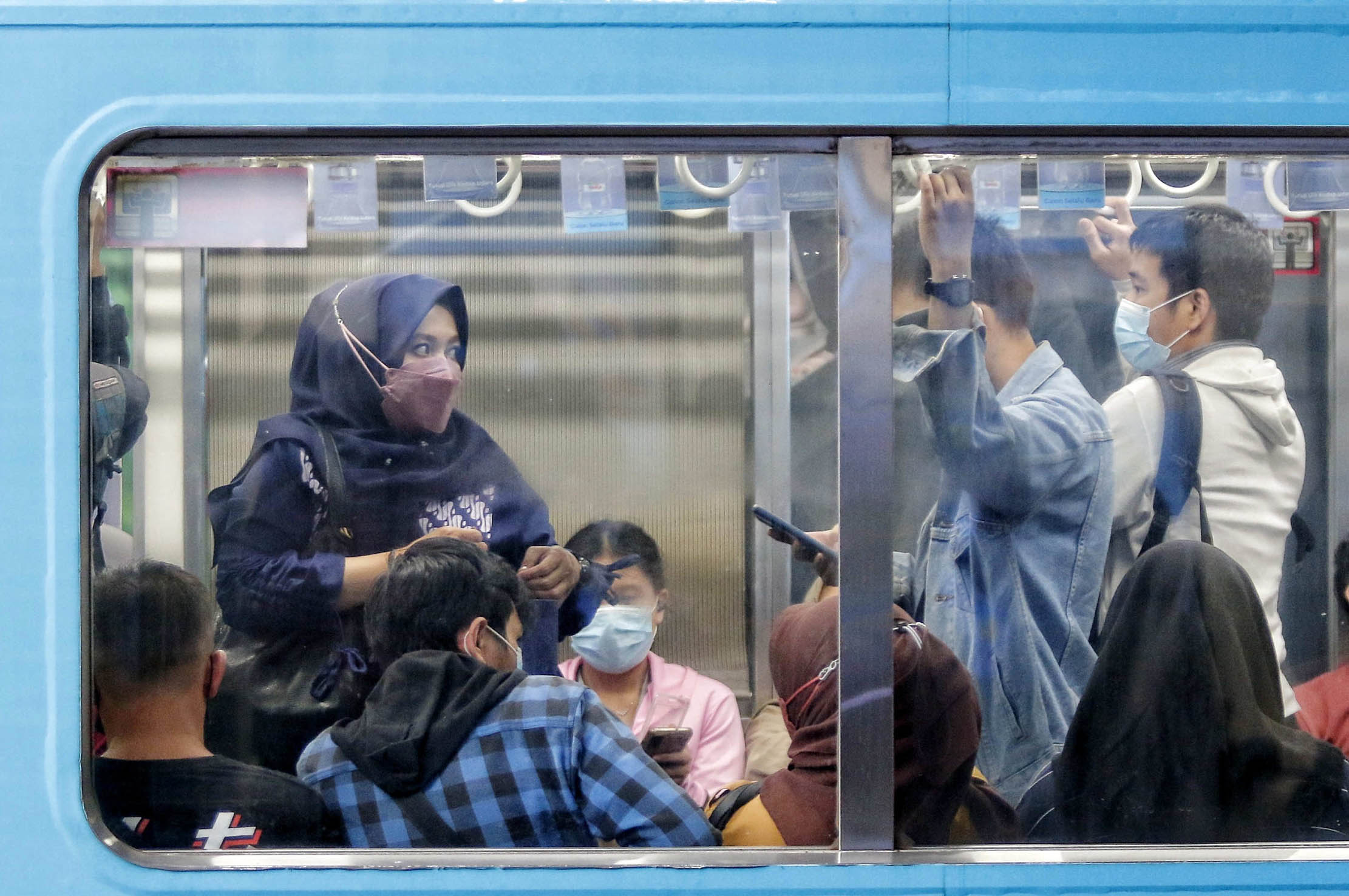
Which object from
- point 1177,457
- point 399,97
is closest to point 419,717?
point 399,97

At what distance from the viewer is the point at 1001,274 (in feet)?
6.11

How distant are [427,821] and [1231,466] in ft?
4.67

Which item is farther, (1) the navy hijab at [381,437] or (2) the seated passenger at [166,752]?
(1) the navy hijab at [381,437]

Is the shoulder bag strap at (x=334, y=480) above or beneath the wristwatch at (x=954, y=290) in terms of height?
beneath

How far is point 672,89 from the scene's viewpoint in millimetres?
1694

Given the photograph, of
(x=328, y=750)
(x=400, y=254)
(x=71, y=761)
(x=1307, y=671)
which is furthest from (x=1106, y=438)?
(x=71, y=761)

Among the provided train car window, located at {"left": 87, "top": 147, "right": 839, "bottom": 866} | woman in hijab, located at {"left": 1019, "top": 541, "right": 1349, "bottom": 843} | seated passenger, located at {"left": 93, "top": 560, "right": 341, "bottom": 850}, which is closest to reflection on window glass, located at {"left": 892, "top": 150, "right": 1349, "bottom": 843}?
woman in hijab, located at {"left": 1019, "top": 541, "right": 1349, "bottom": 843}

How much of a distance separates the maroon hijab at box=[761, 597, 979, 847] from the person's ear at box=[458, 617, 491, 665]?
48 centimetres

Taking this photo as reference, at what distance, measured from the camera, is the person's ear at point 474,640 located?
1829mm

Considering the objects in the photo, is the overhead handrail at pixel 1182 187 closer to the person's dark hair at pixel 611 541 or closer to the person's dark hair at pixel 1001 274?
the person's dark hair at pixel 1001 274

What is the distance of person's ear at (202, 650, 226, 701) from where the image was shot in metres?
1.82

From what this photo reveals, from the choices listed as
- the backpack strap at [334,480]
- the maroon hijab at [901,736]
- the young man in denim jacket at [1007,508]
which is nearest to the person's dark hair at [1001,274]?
the young man in denim jacket at [1007,508]

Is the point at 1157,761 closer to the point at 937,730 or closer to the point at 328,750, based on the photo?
the point at 937,730

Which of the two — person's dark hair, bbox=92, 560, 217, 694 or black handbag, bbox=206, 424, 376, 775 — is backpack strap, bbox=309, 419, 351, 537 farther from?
person's dark hair, bbox=92, 560, 217, 694
